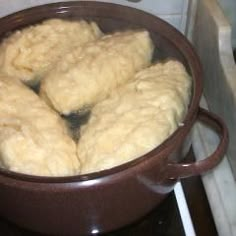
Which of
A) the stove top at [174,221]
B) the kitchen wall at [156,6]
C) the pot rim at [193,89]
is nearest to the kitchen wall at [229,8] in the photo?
the kitchen wall at [156,6]

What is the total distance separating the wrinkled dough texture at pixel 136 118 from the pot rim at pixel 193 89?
30mm

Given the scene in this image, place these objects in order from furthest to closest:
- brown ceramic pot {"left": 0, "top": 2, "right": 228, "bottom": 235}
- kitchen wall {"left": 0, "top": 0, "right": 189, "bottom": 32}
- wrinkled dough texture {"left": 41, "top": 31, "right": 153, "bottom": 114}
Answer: kitchen wall {"left": 0, "top": 0, "right": 189, "bottom": 32} < wrinkled dough texture {"left": 41, "top": 31, "right": 153, "bottom": 114} < brown ceramic pot {"left": 0, "top": 2, "right": 228, "bottom": 235}

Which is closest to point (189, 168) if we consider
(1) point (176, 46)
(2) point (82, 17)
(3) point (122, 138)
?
(3) point (122, 138)

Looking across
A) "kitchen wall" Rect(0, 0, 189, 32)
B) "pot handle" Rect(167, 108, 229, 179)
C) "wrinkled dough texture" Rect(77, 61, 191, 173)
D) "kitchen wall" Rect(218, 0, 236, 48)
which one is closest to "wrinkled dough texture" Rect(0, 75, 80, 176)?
"wrinkled dough texture" Rect(77, 61, 191, 173)

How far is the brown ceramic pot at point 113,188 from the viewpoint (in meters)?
0.55

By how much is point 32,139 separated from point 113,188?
140 mm

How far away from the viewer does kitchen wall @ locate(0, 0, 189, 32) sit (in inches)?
34.6

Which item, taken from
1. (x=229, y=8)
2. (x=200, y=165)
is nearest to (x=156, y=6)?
(x=229, y=8)

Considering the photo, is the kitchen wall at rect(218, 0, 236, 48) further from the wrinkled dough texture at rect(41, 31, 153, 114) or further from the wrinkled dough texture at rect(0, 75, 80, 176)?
the wrinkled dough texture at rect(0, 75, 80, 176)

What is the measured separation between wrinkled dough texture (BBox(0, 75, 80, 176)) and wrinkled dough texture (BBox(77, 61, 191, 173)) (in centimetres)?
3

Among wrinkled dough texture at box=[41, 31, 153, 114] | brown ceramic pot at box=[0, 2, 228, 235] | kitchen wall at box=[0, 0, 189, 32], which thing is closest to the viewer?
brown ceramic pot at box=[0, 2, 228, 235]

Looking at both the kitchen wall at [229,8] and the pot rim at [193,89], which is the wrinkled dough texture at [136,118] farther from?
the kitchen wall at [229,8]

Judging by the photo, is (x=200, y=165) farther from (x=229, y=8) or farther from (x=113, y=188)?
(x=229, y=8)

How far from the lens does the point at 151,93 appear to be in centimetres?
68
